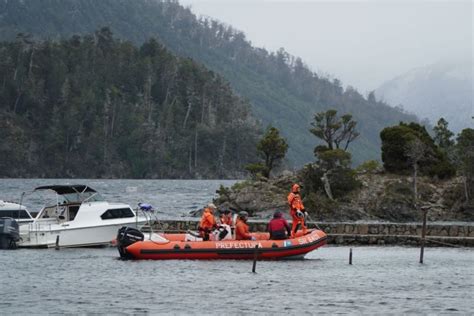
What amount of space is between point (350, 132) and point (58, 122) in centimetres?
11168

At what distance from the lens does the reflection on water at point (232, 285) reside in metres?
27.5

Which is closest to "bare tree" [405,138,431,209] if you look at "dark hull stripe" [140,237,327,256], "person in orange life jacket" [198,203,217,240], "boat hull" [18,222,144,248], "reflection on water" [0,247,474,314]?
"reflection on water" [0,247,474,314]

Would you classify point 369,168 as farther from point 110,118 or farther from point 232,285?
point 110,118

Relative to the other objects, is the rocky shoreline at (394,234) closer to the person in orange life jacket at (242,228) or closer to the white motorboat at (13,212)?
the white motorboat at (13,212)

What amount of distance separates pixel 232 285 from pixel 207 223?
582 cm

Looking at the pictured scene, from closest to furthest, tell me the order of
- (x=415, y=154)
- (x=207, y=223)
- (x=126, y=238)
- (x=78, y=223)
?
(x=207, y=223), (x=126, y=238), (x=78, y=223), (x=415, y=154)

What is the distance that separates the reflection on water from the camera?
27.5 meters

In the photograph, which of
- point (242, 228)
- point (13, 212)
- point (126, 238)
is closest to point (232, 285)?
point (242, 228)

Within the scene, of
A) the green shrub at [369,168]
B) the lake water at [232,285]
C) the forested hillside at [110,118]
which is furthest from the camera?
the forested hillside at [110,118]

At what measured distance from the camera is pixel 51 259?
40.2 m

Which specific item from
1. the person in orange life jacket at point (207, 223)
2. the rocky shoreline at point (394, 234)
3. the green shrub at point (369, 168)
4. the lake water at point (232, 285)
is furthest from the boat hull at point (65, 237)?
the green shrub at point (369, 168)

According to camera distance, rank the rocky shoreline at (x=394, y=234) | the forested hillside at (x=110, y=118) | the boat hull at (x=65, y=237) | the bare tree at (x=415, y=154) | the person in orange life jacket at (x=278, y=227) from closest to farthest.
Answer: the person in orange life jacket at (x=278, y=227) → the boat hull at (x=65, y=237) → the rocky shoreline at (x=394, y=234) → the bare tree at (x=415, y=154) → the forested hillside at (x=110, y=118)

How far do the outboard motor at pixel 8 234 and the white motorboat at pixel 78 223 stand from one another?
0.84m

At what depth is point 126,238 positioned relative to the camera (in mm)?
37531
